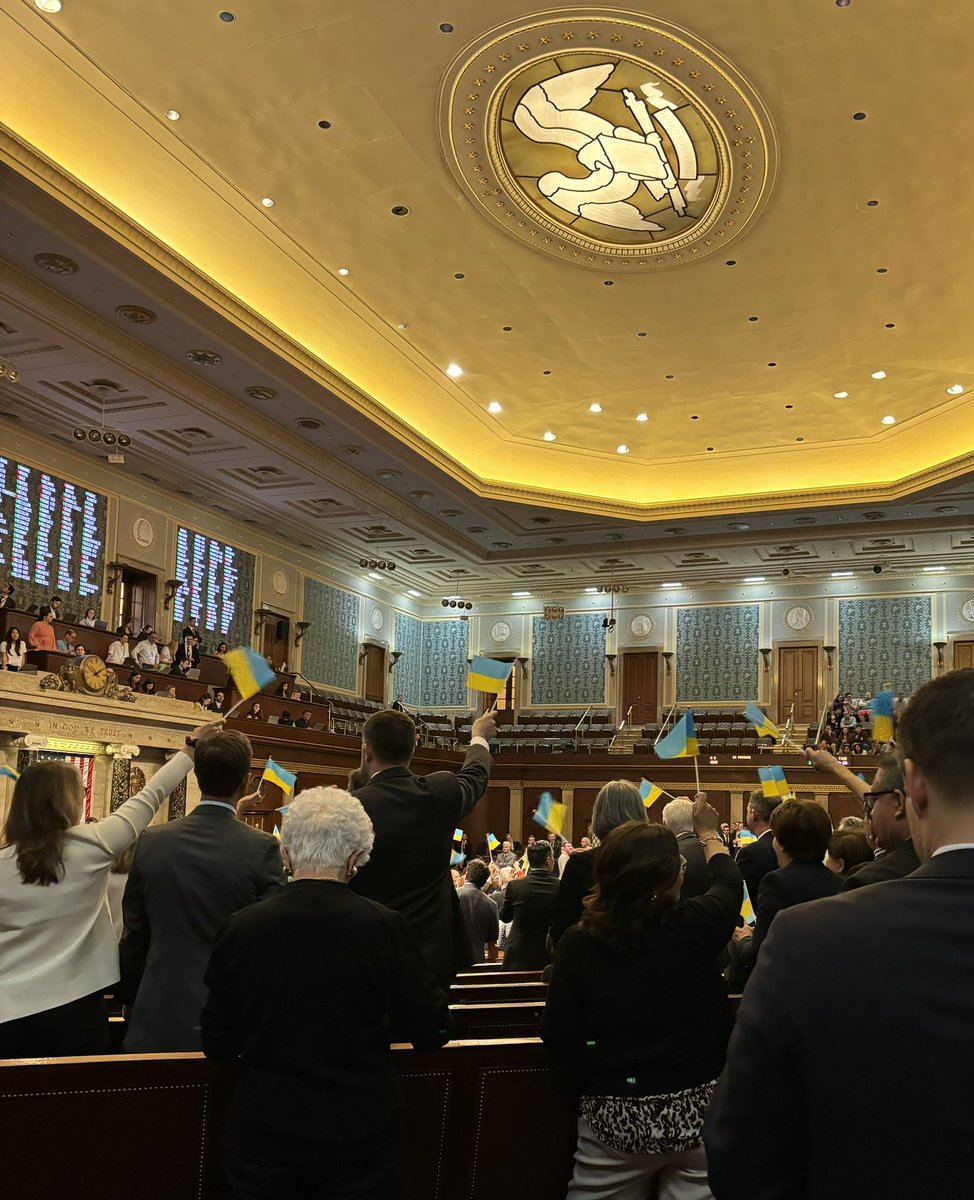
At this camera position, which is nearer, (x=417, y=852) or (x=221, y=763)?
(x=221, y=763)

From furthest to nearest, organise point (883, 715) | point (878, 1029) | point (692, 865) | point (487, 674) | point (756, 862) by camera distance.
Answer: point (883, 715)
point (756, 862)
point (487, 674)
point (692, 865)
point (878, 1029)

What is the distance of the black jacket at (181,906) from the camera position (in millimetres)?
3066

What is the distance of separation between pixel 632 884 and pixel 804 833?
1425 millimetres

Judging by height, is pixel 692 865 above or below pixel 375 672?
below

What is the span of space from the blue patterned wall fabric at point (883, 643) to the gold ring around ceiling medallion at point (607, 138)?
13449 millimetres

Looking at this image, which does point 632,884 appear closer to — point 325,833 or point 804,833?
point 325,833

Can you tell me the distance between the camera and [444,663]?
26578 mm

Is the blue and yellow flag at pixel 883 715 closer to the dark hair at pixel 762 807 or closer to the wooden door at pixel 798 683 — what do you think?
the dark hair at pixel 762 807

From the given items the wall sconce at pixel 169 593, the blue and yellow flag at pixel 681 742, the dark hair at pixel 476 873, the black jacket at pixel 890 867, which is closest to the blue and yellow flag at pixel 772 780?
the blue and yellow flag at pixel 681 742

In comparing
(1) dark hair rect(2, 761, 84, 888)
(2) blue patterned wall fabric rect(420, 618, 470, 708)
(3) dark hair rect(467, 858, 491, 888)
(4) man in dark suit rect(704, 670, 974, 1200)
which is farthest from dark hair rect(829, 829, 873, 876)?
(2) blue patterned wall fabric rect(420, 618, 470, 708)

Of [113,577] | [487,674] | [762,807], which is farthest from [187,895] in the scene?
[113,577]

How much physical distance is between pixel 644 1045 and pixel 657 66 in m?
8.74

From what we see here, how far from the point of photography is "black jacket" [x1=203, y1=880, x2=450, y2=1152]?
7.57ft

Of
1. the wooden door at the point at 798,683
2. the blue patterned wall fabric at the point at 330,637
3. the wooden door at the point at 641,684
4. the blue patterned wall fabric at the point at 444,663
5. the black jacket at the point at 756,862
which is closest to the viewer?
the black jacket at the point at 756,862
